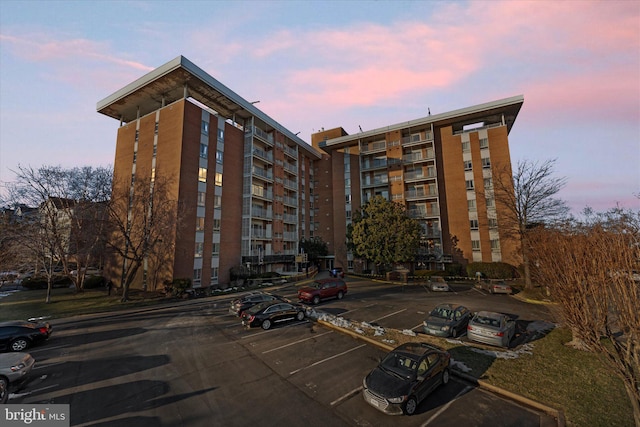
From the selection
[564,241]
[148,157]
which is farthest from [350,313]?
[148,157]

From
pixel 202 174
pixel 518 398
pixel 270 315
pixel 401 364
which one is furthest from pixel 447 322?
pixel 202 174

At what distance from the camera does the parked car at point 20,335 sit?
43.3 feet

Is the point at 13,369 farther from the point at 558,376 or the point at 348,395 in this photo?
the point at 558,376

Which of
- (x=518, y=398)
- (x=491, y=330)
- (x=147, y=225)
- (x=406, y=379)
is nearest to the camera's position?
(x=406, y=379)

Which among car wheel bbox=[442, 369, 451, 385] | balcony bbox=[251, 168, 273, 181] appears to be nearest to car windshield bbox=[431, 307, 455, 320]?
car wheel bbox=[442, 369, 451, 385]

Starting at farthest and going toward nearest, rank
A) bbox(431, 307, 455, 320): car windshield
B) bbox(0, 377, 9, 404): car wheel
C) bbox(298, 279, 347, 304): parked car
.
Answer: bbox(298, 279, 347, 304): parked car, bbox(431, 307, 455, 320): car windshield, bbox(0, 377, 9, 404): car wheel

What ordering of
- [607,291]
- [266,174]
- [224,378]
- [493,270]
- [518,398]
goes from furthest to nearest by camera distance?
[266,174], [493,270], [224,378], [518,398], [607,291]

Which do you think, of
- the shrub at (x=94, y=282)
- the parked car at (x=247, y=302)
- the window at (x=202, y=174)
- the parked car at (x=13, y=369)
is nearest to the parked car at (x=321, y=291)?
the parked car at (x=247, y=302)

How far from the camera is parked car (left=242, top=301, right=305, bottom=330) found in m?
16.4

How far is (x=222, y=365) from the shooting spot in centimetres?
1142

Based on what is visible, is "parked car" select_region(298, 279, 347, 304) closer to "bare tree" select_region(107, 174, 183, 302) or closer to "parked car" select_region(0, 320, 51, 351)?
"bare tree" select_region(107, 174, 183, 302)

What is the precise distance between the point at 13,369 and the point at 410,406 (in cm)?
1437

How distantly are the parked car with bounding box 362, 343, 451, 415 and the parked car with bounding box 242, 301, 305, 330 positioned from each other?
9261 mm

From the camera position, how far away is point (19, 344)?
13375 millimetres
